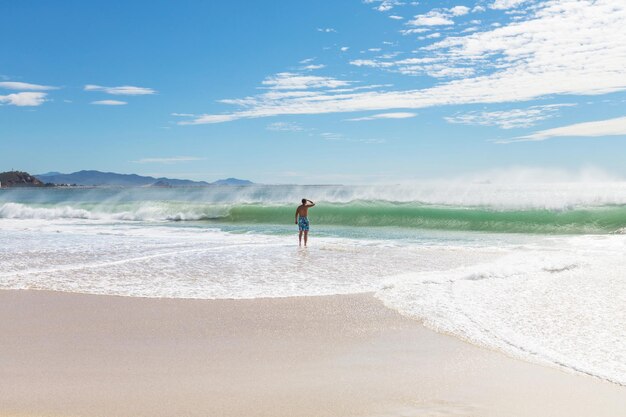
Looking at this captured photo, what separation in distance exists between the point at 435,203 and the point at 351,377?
32.2 m

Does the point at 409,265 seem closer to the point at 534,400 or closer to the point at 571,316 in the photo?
the point at 571,316

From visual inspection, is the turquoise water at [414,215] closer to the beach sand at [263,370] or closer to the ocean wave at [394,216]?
the ocean wave at [394,216]

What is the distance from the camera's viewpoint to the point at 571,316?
6.31 metres

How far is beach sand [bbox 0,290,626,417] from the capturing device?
3924 mm

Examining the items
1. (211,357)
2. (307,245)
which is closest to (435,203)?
(307,245)

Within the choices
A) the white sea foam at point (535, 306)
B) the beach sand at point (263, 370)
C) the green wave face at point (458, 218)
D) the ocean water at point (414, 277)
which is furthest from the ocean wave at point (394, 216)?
the beach sand at point (263, 370)

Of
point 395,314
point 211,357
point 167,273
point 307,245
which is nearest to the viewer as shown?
point 211,357

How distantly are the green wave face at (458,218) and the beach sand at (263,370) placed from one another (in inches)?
792

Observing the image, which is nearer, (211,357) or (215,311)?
(211,357)

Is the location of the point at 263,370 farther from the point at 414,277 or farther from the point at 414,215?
the point at 414,215

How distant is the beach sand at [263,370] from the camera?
392 cm

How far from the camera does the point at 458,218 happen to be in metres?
28.2

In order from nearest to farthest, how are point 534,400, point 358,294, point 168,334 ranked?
point 534,400 < point 168,334 < point 358,294

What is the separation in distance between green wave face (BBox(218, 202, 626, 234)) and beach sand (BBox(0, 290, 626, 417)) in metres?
20.1
